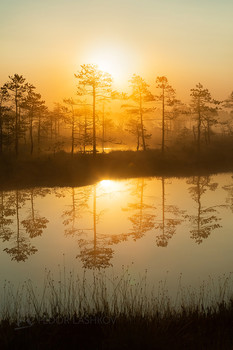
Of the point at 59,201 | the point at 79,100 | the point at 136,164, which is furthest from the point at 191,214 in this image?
the point at 79,100

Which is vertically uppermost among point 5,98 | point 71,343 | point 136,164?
point 5,98

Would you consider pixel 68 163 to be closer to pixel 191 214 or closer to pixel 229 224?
pixel 191 214

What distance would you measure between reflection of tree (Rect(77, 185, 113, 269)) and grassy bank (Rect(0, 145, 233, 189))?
16.6 metres

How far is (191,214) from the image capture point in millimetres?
18828

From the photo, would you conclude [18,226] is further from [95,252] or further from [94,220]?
[95,252]

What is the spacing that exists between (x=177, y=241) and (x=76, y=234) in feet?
14.0

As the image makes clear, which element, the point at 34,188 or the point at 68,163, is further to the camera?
the point at 68,163

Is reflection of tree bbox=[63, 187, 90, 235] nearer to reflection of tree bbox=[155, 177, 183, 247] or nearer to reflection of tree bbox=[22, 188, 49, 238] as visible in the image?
reflection of tree bbox=[22, 188, 49, 238]

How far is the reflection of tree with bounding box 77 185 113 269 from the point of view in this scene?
11375 mm

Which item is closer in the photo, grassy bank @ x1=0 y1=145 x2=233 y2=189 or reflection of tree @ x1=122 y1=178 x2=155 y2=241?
reflection of tree @ x1=122 y1=178 x2=155 y2=241

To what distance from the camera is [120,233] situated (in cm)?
1529

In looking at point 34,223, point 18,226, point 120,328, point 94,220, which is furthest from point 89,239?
point 120,328

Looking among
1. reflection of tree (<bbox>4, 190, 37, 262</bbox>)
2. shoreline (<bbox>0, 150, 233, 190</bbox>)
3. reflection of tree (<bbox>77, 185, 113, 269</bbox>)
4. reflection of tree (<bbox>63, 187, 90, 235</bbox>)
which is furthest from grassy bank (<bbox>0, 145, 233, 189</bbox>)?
reflection of tree (<bbox>77, 185, 113, 269</bbox>)

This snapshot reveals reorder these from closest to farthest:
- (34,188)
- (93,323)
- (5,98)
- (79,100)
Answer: (93,323) → (34,188) → (5,98) → (79,100)
